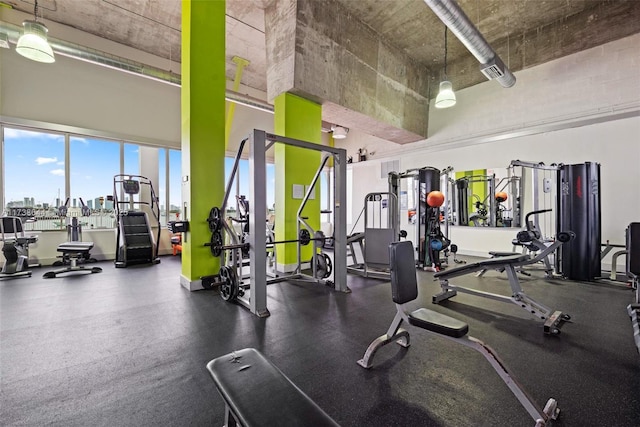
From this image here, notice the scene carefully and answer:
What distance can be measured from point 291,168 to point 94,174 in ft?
15.8

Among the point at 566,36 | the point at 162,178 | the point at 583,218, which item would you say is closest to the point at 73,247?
the point at 162,178

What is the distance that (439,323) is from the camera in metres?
1.68

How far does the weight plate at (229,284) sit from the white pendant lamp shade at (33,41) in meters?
4.15

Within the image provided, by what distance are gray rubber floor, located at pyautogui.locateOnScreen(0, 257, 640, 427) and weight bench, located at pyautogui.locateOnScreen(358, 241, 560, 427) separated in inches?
3.8

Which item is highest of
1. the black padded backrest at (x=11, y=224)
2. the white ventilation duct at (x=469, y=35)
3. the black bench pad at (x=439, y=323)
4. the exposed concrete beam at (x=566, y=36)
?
the exposed concrete beam at (x=566, y=36)

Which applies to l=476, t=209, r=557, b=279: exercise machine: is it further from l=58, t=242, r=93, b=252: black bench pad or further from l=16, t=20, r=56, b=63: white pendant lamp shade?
l=16, t=20, r=56, b=63: white pendant lamp shade

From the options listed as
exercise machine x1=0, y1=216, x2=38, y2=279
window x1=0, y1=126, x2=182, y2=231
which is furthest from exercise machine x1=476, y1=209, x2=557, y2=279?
exercise machine x1=0, y1=216, x2=38, y2=279

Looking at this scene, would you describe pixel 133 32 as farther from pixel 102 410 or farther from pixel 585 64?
pixel 585 64

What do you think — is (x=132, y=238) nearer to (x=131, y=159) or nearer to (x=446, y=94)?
(x=131, y=159)

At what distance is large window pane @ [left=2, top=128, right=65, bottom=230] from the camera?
5.64 metres

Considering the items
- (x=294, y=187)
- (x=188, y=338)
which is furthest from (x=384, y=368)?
(x=294, y=187)

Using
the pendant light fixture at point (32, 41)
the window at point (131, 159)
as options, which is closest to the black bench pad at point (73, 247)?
the window at point (131, 159)

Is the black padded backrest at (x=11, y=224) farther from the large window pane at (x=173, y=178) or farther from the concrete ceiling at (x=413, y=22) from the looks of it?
the concrete ceiling at (x=413, y=22)

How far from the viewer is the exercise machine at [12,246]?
4.68m
